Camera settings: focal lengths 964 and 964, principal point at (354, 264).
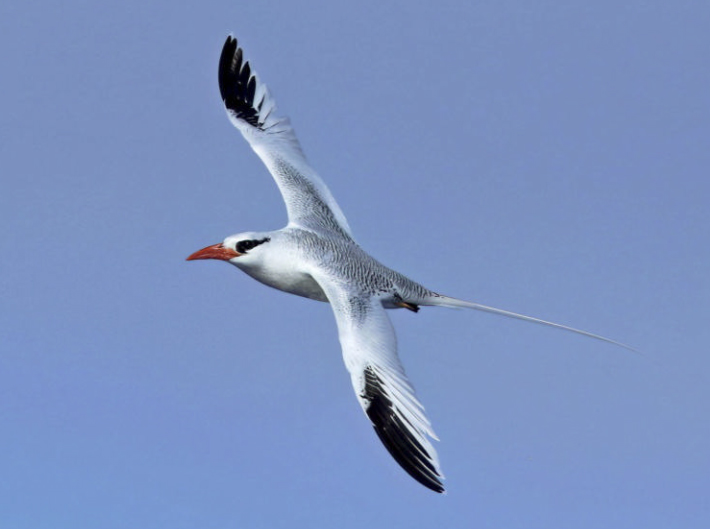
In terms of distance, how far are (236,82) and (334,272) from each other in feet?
18.4

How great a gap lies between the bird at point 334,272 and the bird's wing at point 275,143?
16mm

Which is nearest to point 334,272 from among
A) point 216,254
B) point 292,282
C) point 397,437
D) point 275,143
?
point 292,282

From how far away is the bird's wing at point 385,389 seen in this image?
1024 cm

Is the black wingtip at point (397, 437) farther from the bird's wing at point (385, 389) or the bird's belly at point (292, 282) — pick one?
the bird's belly at point (292, 282)

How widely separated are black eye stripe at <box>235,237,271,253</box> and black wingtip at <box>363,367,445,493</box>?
9.10 ft

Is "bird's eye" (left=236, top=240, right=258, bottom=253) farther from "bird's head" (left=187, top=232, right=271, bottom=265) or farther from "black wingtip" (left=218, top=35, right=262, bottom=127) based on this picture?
"black wingtip" (left=218, top=35, right=262, bottom=127)

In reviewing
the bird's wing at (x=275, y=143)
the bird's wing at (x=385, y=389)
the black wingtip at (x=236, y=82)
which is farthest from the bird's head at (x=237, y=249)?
the black wingtip at (x=236, y=82)

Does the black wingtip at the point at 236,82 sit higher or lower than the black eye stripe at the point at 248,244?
higher

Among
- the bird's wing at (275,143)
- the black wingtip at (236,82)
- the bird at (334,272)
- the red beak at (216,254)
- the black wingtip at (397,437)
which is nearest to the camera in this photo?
the black wingtip at (397,437)

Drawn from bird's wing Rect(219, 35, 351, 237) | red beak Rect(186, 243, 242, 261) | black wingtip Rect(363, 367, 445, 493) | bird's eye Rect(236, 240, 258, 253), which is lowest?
black wingtip Rect(363, 367, 445, 493)

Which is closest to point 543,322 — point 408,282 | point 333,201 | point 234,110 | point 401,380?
point 408,282

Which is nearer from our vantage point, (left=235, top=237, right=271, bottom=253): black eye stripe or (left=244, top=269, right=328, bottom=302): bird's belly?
(left=244, top=269, right=328, bottom=302): bird's belly

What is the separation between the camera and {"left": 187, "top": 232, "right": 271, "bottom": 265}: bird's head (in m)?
12.7

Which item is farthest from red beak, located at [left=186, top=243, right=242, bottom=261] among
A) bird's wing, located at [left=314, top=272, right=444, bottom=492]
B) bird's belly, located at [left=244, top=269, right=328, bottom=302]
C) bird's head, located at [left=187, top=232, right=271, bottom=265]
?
bird's wing, located at [left=314, top=272, right=444, bottom=492]
